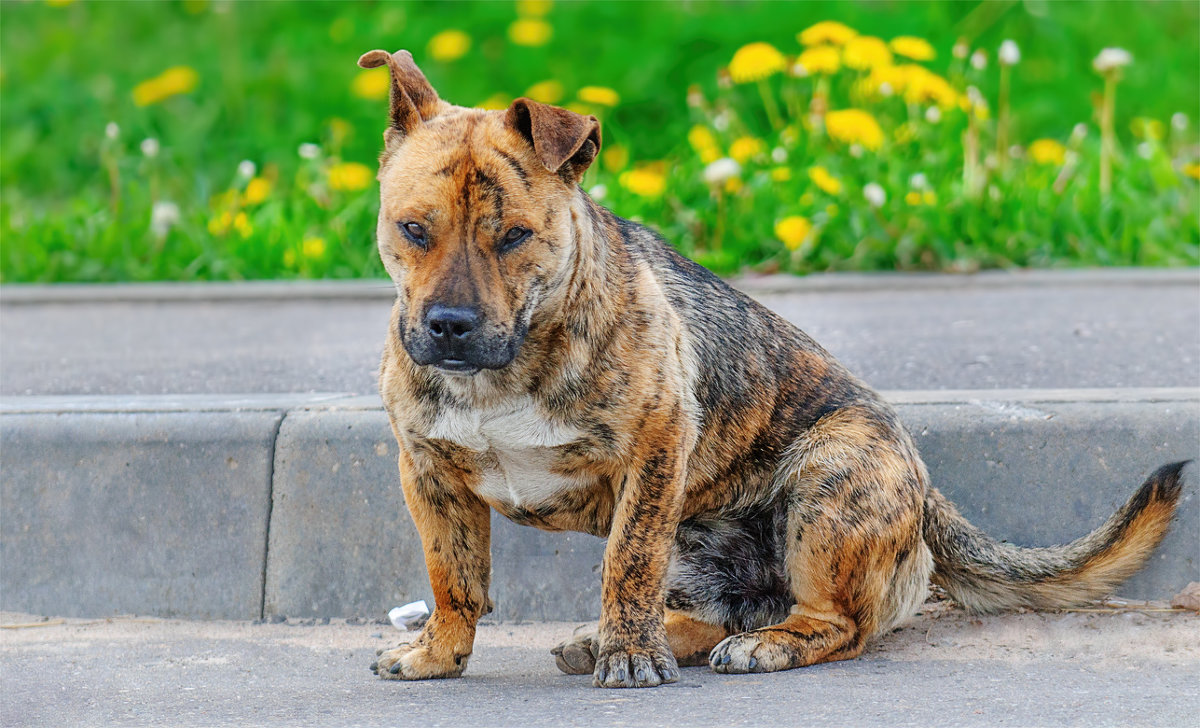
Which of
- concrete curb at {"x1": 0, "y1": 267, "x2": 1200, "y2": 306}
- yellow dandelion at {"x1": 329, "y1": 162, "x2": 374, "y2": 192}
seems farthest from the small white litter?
yellow dandelion at {"x1": 329, "y1": 162, "x2": 374, "y2": 192}

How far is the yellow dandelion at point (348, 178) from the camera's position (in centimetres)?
830

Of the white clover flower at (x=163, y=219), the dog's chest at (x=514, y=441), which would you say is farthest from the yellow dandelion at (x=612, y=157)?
the dog's chest at (x=514, y=441)

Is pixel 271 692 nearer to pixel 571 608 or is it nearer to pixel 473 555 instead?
pixel 473 555

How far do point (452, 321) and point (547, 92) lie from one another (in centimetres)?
672

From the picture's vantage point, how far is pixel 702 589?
3.75 meters

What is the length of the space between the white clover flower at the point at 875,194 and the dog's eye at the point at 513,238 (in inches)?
157

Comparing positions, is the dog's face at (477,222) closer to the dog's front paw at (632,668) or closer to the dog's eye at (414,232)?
the dog's eye at (414,232)

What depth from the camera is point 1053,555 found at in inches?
149

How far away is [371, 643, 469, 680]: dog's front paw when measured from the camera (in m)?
3.52

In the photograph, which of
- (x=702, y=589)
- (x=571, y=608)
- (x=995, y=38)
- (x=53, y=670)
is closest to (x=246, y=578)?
(x=53, y=670)

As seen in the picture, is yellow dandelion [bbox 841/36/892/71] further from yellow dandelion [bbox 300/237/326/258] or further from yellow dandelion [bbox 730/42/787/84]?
yellow dandelion [bbox 300/237/326/258]

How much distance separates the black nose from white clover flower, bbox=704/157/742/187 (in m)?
4.04

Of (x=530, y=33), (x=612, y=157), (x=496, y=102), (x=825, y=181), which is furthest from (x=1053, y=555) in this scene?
(x=530, y=33)

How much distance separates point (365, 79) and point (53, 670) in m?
7.32
